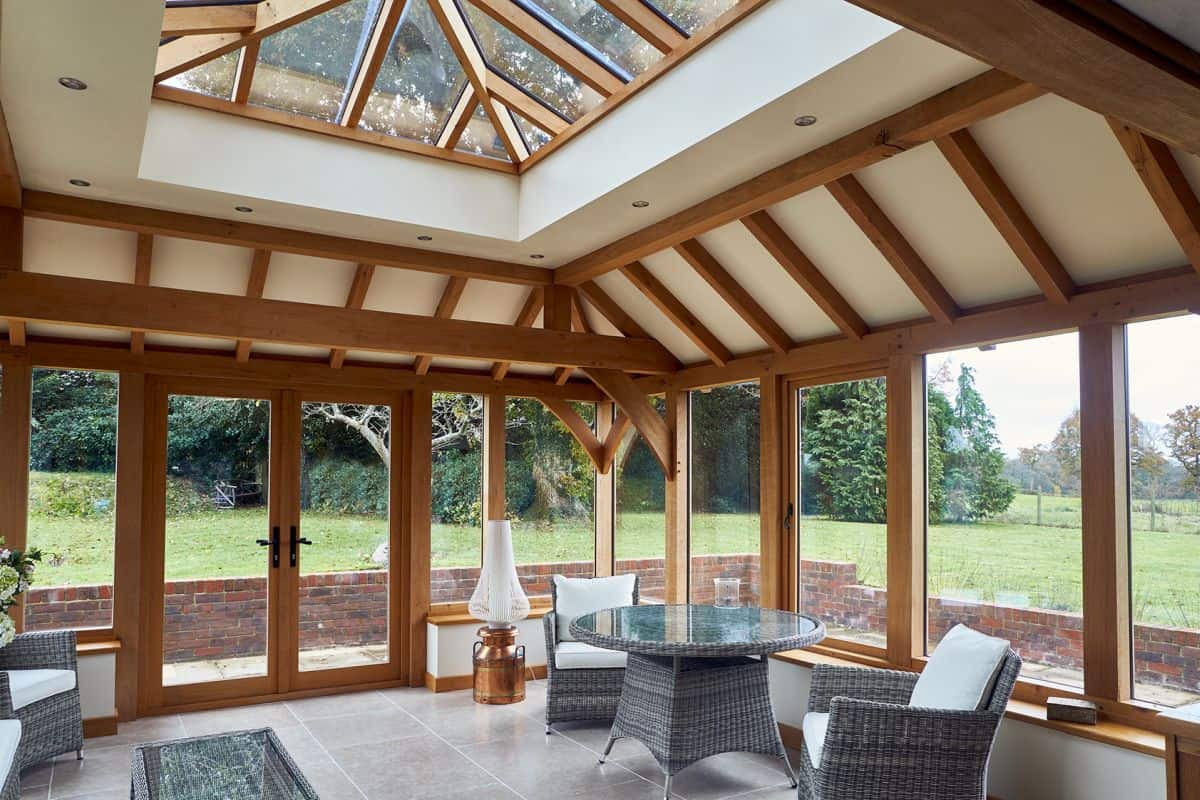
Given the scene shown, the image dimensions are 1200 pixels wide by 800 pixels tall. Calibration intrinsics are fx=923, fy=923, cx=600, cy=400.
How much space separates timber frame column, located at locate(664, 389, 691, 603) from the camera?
690 centimetres

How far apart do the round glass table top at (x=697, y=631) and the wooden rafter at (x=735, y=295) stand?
5.66 ft

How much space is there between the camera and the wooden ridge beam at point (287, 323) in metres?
4.65

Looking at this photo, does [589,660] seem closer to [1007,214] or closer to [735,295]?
[735,295]

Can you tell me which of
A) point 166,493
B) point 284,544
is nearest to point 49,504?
point 166,493

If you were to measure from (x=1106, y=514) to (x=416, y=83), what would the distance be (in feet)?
12.6

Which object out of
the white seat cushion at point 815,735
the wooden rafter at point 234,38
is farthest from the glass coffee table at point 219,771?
the wooden rafter at point 234,38

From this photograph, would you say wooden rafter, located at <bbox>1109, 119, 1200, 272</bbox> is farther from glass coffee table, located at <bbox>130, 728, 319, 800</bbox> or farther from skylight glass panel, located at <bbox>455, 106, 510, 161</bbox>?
glass coffee table, located at <bbox>130, 728, 319, 800</bbox>

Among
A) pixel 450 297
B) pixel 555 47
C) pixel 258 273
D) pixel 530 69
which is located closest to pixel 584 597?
pixel 450 297

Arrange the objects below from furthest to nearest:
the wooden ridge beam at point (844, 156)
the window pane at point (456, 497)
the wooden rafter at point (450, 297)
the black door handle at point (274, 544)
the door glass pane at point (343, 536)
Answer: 1. the window pane at point (456, 497)
2. the door glass pane at point (343, 536)
3. the black door handle at point (274, 544)
4. the wooden rafter at point (450, 297)
5. the wooden ridge beam at point (844, 156)

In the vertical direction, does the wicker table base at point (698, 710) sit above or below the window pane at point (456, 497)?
below

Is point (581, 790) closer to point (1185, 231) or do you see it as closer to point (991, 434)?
point (991, 434)

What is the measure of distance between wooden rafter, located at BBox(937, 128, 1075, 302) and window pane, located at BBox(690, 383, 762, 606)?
2401 mm

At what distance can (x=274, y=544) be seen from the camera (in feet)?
21.3

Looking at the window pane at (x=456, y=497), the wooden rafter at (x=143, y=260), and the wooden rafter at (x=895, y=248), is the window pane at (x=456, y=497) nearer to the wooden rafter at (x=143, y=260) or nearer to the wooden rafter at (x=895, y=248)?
the wooden rafter at (x=143, y=260)
